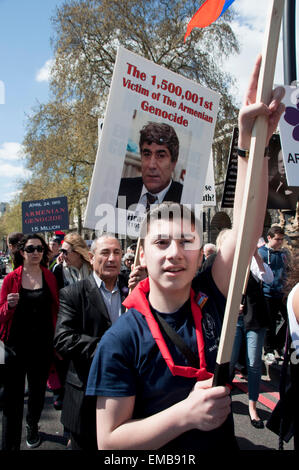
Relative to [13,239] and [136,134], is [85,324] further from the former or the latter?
[13,239]

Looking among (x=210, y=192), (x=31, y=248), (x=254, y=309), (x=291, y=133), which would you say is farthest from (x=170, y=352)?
(x=210, y=192)

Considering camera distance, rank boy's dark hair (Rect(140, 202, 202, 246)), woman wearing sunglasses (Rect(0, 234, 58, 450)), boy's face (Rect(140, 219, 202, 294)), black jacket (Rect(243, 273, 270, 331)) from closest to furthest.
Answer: boy's face (Rect(140, 219, 202, 294))
boy's dark hair (Rect(140, 202, 202, 246))
woman wearing sunglasses (Rect(0, 234, 58, 450))
black jacket (Rect(243, 273, 270, 331))

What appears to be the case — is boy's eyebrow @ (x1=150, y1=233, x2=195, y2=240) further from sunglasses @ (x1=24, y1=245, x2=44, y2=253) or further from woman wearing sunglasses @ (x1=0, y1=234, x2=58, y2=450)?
sunglasses @ (x1=24, y1=245, x2=44, y2=253)

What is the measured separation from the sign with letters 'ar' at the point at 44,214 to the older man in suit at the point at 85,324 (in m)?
5.88

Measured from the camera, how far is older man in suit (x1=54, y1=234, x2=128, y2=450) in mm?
2232

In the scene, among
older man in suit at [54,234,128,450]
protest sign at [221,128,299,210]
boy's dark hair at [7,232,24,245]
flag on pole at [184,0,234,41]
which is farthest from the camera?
protest sign at [221,128,299,210]

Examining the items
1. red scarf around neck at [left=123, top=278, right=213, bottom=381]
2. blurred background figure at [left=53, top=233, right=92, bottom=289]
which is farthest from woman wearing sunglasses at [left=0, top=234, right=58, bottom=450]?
red scarf around neck at [left=123, top=278, right=213, bottom=381]

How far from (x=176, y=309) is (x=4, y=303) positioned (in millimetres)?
2315

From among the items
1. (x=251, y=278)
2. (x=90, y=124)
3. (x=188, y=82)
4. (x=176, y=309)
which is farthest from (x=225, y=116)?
(x=176, y=309)

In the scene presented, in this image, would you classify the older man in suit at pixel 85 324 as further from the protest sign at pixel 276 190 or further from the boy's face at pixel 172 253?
the protest sign at pixel 276 190

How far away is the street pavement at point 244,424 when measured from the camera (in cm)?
330

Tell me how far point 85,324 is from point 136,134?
1.23 meters

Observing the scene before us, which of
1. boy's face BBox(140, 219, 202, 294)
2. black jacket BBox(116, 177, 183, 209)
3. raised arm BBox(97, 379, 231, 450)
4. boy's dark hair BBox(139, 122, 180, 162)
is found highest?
boy's dark hair BBox(139, 122, 180, 162)

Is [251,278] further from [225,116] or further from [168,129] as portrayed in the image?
[225,116]
